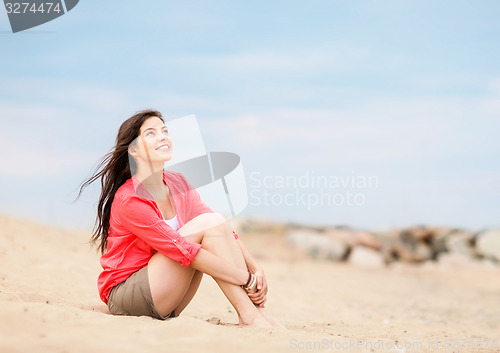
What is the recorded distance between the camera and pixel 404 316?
7250 mm

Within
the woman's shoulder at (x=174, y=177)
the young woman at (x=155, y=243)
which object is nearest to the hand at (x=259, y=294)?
the young woman at (x=155, y=243)

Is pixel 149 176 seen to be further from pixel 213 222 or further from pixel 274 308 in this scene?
pixel 274 308

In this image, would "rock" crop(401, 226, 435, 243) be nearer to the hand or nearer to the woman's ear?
the hand

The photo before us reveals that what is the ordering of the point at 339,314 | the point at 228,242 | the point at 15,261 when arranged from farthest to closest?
the point at 339,314
the point at 15,261
the point at 228,242

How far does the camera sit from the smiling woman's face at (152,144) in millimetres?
3844

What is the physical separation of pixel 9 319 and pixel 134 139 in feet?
4.68

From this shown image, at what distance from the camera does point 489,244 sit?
14.4 m

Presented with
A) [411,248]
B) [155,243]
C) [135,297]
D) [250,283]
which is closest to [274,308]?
[250,283]

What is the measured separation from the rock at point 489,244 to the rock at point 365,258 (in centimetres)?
290

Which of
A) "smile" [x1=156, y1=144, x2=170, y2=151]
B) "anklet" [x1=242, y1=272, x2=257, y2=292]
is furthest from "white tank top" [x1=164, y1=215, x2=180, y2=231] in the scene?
"anklet" [x1=242, y1=272, x2=257, y2=292]

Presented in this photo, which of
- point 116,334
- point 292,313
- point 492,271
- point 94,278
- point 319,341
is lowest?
point 492,271

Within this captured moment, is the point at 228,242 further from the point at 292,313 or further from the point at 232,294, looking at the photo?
the point at 292,313

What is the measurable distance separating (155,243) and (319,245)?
10.0 metres

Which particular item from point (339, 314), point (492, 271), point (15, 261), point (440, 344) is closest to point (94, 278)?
point (15, 261)
